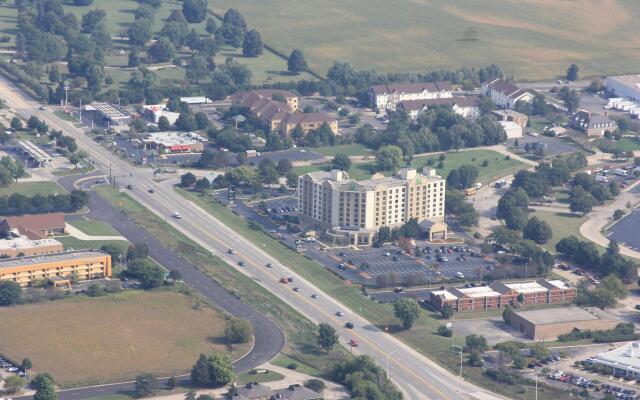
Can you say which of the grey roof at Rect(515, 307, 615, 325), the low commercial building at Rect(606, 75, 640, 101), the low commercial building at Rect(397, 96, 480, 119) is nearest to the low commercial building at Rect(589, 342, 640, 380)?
the grey roof at Rect(515, 307, 615, 325)

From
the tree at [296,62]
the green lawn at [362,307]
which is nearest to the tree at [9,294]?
the green lawn at [362,307]

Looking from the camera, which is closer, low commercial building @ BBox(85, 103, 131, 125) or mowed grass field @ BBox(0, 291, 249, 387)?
mowed grass field @ BBox(0, 291, 249, 387)

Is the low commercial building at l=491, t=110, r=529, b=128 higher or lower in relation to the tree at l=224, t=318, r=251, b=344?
higher

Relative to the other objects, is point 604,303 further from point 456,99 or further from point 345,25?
point 345,25

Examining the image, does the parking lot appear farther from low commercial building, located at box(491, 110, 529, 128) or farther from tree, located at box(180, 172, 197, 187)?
tree, located at box(180, 172, 197, 187)

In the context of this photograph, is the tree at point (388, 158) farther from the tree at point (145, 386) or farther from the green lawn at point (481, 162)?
the tree at point (145, 386)

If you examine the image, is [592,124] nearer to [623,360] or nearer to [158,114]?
[158,114]
